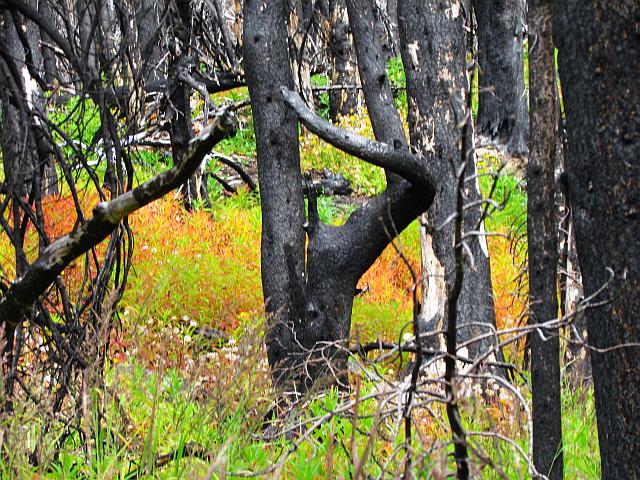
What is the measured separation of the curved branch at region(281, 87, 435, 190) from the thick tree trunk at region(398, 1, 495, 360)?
A: 1.18 m

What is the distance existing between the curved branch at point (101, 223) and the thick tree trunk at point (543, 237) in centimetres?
151

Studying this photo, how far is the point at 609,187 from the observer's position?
3035mm

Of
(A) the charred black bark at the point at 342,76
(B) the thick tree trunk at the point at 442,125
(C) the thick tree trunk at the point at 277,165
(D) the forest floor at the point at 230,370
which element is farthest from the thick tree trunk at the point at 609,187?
(A) the charred black bark at the point at 342,76

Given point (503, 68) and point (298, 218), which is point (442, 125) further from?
point (503, 68)

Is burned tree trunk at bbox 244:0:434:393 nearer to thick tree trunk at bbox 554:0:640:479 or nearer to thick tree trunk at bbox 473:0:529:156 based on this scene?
thick tree trunk at bbox 554:0:640:479

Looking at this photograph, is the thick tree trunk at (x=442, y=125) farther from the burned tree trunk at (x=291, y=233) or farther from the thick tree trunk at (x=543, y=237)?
the thick tree trunk at (x=543, y=237)

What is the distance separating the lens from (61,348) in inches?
166

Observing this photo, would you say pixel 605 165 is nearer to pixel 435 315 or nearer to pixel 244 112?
pixel 435 315

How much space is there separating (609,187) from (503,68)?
12366 millimetres

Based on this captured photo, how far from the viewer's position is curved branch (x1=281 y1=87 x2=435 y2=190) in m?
5.73

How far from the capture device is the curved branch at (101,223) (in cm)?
278

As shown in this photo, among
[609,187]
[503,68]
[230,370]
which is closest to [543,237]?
[609,187]

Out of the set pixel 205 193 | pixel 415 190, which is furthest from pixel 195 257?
pixel 415 190

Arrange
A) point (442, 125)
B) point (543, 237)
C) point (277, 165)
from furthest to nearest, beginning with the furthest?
1. point (442, 125)
2. point (277, 165)
3. point (543, 237)
